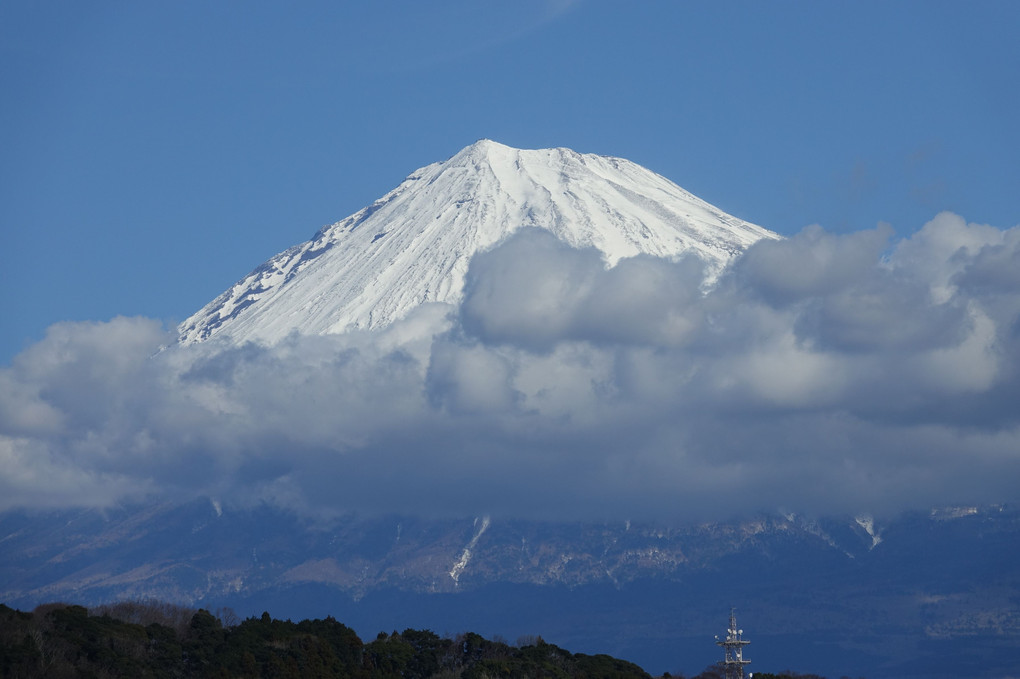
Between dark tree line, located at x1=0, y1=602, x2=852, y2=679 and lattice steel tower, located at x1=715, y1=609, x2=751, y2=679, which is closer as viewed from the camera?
dark tree line, located at x1=0, y1=602, x2=852, y2=679

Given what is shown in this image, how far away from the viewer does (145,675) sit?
66.8 m

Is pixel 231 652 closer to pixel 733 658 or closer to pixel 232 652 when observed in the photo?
pixel 232 652

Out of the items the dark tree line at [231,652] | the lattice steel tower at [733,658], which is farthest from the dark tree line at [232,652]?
the lattice steel tower at [733,658]

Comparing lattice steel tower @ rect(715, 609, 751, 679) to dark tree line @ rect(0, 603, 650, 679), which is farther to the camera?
lattice steel tower @ rect(715, 609, 751, 679)

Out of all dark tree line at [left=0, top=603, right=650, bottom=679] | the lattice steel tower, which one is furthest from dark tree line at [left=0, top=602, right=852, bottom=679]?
the lattice steel tower

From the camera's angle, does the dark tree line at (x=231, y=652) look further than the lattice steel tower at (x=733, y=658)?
No

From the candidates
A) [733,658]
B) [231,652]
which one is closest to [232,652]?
[231,652]

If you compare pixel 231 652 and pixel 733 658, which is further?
pixel 733 658

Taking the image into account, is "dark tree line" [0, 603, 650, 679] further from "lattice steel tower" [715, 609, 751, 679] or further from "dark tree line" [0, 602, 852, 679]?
"lattice steel tower" [715, 609, 751, 679]

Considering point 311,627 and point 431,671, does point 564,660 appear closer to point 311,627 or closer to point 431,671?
point 431,671

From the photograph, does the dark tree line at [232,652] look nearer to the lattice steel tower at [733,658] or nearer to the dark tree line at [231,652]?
the dark tree line at [231,652]

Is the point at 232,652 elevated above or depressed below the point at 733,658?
below

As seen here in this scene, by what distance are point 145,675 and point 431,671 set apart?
60.6 ft

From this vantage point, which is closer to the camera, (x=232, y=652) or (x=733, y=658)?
(x=232, y=652)
